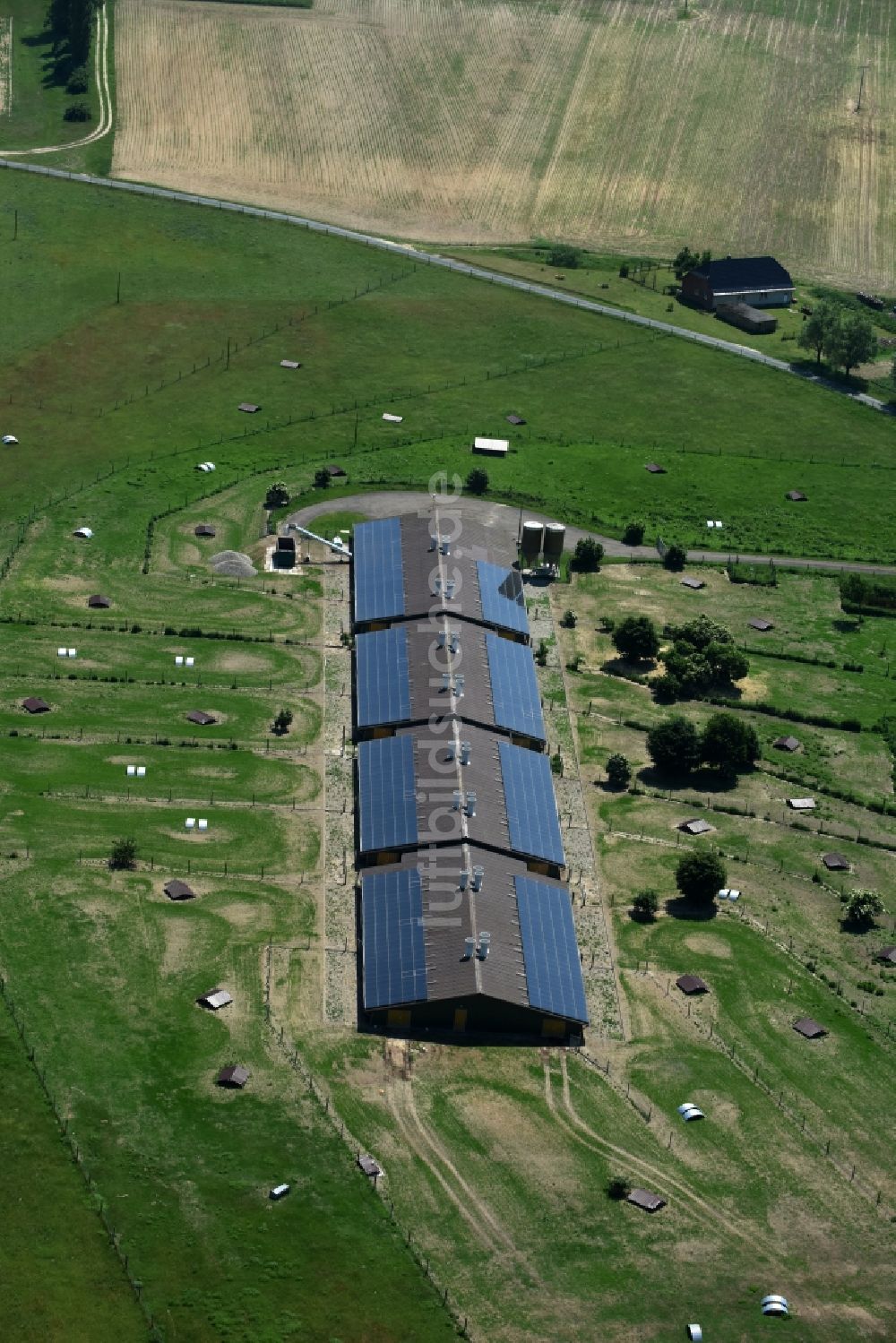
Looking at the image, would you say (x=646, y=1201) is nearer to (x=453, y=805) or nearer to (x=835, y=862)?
(x=453, y=805)

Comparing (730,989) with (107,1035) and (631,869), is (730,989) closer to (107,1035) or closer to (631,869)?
(631,869)

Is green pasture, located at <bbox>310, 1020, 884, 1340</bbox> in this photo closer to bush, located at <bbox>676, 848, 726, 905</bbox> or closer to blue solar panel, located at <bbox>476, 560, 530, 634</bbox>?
bush, located at <bbox>676, 848, 726, 905</bbox>

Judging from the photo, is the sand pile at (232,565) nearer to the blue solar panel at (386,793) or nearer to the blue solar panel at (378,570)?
the blue solar panel at (378,570)

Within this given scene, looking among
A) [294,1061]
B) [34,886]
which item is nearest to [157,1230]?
[294,1061]

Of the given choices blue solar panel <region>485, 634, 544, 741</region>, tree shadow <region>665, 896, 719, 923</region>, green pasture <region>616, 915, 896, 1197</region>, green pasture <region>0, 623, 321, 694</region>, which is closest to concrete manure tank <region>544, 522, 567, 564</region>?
blue solar panel <region>485, 634, 544, 741</region>

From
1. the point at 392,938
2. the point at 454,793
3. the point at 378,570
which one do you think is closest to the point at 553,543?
the point at 378,570
